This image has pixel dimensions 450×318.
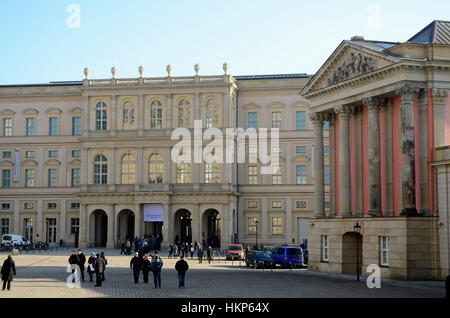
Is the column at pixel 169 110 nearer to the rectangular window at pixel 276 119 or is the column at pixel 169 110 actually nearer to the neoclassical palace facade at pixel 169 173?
the neoclassical palace facade at pixel 169 173

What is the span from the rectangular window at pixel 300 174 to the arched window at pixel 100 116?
2239 cm

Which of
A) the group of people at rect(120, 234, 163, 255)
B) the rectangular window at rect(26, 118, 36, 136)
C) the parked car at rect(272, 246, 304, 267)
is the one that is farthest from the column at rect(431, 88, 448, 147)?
the rectangular window at rect(26, 118, 36, 136)

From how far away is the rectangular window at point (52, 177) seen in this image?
272 feet

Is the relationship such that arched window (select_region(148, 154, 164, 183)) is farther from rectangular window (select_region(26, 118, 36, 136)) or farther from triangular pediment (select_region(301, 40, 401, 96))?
triangular pediment (select_region(301, 40, 401, 96))

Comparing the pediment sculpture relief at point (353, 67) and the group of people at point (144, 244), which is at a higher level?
the pediment sculpture relief at point (353, 67)

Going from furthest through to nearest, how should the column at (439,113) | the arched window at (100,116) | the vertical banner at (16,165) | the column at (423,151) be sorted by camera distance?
the vertical banner at (16,165)
the arched window at (100,116)
the column at (439,113)
the column at (423,151)

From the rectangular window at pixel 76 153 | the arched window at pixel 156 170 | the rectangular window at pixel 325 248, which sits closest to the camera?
the rectangular window at pixel 325 248

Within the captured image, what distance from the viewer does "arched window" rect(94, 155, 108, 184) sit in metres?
79.2

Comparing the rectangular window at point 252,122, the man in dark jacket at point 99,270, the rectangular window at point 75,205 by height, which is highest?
the rectangular window at point 252,122

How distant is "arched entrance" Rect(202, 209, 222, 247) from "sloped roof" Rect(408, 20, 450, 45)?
4092 centimetres

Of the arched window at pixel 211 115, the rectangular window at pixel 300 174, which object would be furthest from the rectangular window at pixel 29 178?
the rectangular window at pixel 300 174

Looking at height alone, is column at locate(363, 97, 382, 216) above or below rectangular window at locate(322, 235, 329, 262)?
above
